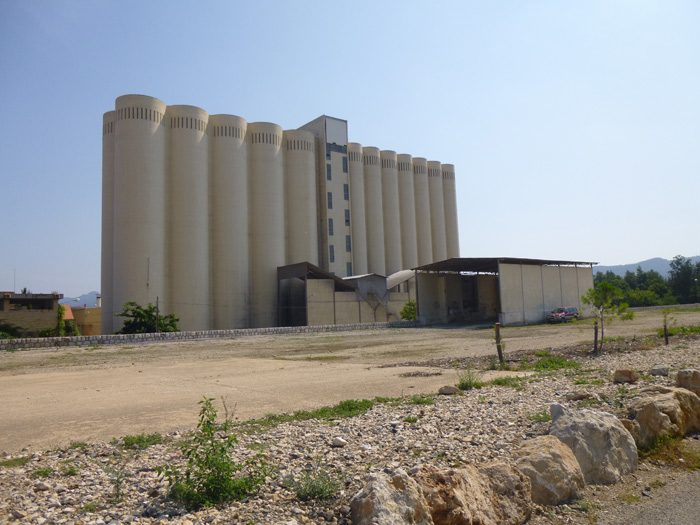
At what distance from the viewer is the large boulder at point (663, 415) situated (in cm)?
770

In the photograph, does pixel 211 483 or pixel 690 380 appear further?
pixel 690 380

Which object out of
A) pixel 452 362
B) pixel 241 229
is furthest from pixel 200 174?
pixel 452 362

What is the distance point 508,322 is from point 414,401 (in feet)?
133

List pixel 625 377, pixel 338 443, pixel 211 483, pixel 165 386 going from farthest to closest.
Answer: pixel 165 386
pixel 625 377
pixel 338 443
pixel 211 483

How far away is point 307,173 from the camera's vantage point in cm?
6500

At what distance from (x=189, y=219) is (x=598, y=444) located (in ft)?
173

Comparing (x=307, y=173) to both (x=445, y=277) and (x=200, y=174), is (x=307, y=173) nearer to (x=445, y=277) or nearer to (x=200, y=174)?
(x=200, y=174)

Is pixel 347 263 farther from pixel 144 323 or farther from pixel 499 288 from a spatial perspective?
pixel 144 323

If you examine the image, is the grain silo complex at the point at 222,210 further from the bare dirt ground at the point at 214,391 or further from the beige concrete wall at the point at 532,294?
the bare dirt ground at the point at 214,391

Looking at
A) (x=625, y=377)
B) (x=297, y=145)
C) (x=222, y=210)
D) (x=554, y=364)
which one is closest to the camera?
(x=625, y=377)

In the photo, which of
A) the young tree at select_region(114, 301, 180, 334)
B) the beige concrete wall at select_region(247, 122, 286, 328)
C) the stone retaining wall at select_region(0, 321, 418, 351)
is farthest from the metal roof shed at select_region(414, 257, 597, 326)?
the young tree at select_region(114, 301, 180, 334)

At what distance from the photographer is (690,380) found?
32.8 ft

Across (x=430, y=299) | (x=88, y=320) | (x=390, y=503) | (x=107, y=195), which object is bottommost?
(x=390, y=503)

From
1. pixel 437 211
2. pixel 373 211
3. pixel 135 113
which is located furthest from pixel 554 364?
pixel 437 211
